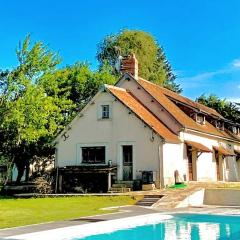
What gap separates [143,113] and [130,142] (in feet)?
9.37

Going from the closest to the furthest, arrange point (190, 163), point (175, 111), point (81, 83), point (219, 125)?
1. point (190, 163)
2. point (175, 111)
3. point (81, 83)
4. point (219, 125)

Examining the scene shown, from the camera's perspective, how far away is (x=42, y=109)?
36.8m

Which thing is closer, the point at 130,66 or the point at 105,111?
the point at 105,111

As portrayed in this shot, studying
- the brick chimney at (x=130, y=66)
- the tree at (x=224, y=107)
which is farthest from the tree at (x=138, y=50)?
the brick chimney at (x=130, y=66)

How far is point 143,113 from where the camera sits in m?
37.2

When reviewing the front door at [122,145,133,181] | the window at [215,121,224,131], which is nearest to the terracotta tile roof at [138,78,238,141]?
the window at [215,121,224,131]

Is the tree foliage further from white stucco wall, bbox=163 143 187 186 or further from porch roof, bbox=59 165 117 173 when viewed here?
white stucco wall, bbox=163 143 187 186

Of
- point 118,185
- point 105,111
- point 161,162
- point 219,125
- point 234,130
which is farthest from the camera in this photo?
point 234,130

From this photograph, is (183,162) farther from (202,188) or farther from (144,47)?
(144,47)

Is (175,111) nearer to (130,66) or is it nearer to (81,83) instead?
(130,66)

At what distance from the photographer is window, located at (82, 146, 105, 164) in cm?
3728

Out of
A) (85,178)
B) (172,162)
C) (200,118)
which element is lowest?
(85,178)

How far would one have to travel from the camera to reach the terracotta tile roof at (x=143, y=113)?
35378 mm

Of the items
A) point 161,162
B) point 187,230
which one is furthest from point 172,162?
point 187,230
